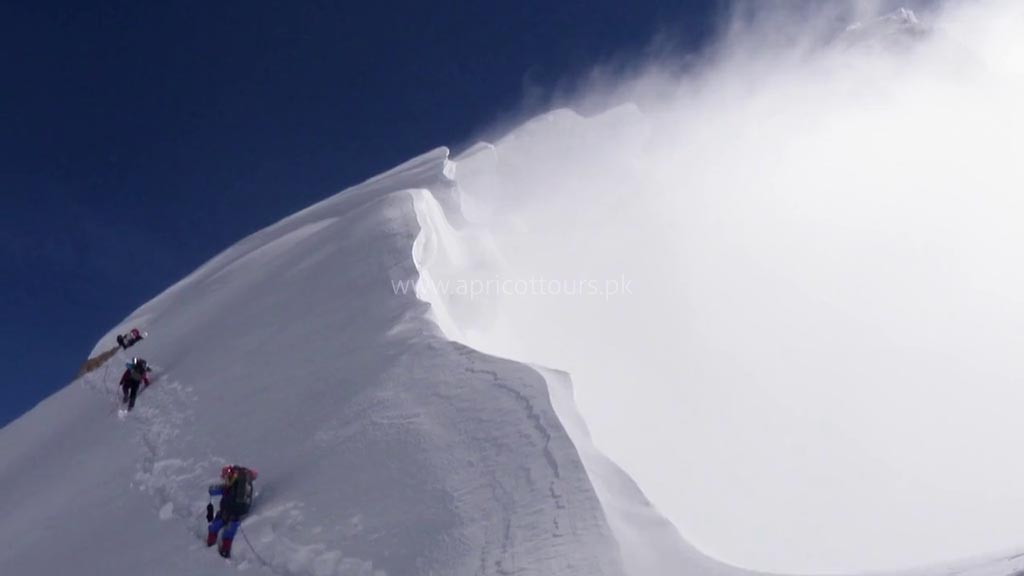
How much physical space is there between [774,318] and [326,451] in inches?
712

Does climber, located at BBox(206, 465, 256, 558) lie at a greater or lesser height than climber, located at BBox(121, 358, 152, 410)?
lesser

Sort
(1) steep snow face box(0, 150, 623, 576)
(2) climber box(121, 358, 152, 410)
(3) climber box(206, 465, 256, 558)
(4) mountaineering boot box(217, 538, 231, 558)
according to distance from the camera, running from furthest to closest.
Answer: (2) climber box(121, 358, 152, 410) < (3) climber box(206, 465, 256, 558) < (4) mountaineering boot box(217, 538, 231, 558) < (1) steep snow face box(0, 150, 623, 576)

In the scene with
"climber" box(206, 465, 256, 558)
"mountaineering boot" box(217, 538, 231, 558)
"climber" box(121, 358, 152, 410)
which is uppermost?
"climber" box(121, 358, 152, 410)

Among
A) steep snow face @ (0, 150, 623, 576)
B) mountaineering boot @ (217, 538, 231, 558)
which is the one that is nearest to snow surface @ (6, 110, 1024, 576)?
steep snow face @ (0, 150, 623, 576)

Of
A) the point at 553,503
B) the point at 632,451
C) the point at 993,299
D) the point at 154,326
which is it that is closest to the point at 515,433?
the point at 553,503

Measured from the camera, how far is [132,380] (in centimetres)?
2005

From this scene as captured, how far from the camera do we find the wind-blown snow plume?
16.0 metres

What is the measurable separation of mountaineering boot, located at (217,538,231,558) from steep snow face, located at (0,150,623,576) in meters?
0.20

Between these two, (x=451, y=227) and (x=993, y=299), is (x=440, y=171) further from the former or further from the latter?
(x=993, y=299)

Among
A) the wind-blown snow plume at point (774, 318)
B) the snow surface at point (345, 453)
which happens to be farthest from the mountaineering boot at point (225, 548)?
the wind-blown snow plume at point (774, 318)

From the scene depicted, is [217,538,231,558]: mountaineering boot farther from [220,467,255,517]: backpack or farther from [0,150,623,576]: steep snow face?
[220,467,255,517]: backpack

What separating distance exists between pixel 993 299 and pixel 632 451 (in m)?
20.9

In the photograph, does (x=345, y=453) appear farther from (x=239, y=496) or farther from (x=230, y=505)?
(x=230, y=505)

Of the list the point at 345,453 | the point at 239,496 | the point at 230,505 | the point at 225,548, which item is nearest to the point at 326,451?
the point at 345,453
